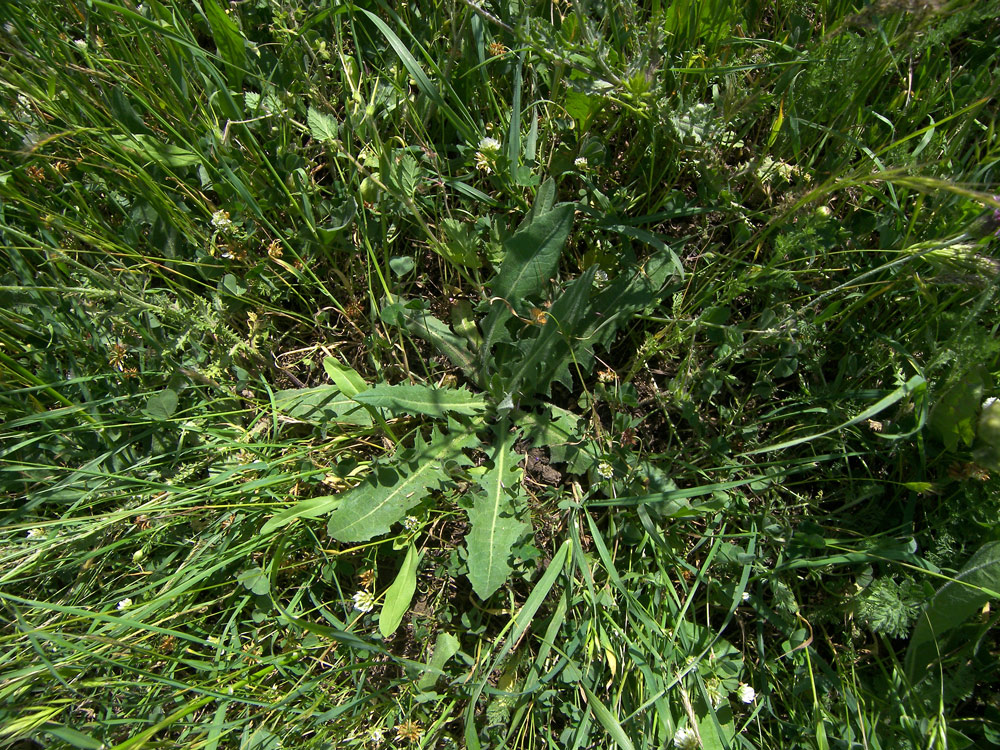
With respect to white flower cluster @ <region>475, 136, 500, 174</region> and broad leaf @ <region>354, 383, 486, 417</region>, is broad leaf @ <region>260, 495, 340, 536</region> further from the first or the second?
white flower cluster @ <region>475, 136, 500, 174</region>

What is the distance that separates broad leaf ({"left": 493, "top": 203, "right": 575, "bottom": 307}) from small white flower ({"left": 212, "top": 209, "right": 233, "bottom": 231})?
111 centimetres

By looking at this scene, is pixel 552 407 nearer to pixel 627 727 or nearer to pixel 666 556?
pixel 666 556

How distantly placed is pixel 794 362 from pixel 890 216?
641mm

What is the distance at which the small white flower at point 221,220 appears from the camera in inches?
92.0

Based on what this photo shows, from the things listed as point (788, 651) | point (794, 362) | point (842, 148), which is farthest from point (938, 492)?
point (842, 148)

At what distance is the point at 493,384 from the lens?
2227 millimetres

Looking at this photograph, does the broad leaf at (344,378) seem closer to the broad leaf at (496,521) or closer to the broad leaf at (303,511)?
the broad leaf at (303,511)

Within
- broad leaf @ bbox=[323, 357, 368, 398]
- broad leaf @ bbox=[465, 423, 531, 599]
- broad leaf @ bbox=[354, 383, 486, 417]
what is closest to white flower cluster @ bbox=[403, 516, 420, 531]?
broad leaf @ bbox=[465, 423, 531, 599]

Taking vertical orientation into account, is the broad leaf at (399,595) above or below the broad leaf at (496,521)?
below

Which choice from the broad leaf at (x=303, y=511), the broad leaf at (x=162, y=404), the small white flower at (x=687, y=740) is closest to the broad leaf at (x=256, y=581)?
the broad leaf at (x=303, y=511)

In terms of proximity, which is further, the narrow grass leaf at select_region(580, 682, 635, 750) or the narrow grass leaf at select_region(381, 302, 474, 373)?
the narrow grass leaf at select_region(381, 302, 474, 373)

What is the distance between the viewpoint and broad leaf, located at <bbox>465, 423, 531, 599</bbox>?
195 cm

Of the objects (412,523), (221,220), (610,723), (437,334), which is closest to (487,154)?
(437,334)

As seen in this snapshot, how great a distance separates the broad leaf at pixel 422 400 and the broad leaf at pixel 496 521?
0.17 m
